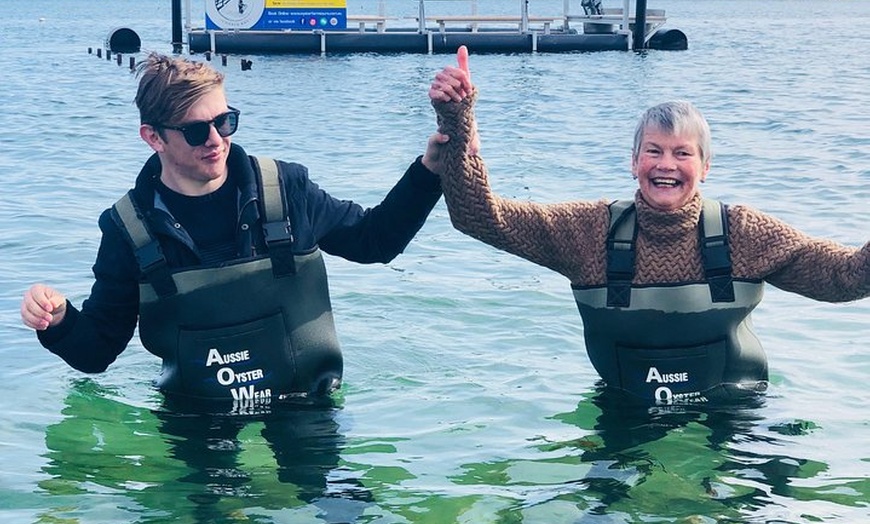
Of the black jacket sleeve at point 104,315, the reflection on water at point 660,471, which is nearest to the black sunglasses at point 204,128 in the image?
the black jacket sleeve at point 104,315

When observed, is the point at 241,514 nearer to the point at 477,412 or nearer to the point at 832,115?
the point at 477,412

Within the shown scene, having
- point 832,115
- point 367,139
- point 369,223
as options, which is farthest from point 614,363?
point 832,115

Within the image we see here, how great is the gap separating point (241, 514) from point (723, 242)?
208cm

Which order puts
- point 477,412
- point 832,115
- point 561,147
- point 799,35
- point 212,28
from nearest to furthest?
1. point 477,412
2. point 561,147
3. point 832,115
4. point 212,28
5. point 799,35

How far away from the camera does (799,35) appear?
54.3 metres

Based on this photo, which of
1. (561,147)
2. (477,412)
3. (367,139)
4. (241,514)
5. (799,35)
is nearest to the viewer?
(241,514)

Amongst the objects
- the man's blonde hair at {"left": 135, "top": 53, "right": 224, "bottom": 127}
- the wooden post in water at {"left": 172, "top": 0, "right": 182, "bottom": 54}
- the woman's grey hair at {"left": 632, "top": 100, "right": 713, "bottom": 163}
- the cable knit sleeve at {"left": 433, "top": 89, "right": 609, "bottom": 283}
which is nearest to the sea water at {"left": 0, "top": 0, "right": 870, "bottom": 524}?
the cable knit sleeve at {"left": 433, "top": 89, "right": 609, "bottom": 283}

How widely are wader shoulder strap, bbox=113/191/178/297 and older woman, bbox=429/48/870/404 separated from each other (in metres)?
1.09

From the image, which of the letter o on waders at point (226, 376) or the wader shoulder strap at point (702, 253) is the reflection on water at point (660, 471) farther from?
the letter o on waders at point (226, 376)

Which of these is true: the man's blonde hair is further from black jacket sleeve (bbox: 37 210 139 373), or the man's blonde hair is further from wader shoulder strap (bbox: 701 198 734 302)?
wader shoulder strap (bbox: 701 198 734 302)

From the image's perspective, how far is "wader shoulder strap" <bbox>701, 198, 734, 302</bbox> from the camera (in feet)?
15.8

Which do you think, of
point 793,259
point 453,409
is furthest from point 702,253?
point 453,409

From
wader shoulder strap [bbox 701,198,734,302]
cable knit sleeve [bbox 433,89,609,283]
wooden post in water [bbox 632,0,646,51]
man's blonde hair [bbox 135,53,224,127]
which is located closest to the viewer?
cable knit sleeve [bbox 433,89,609,283]

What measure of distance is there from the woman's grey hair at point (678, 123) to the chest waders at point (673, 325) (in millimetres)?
296
